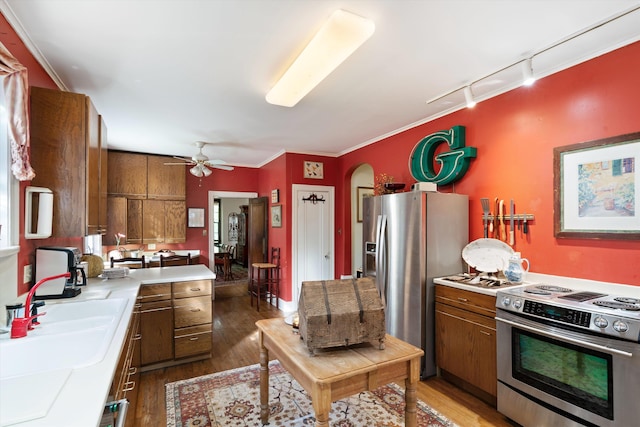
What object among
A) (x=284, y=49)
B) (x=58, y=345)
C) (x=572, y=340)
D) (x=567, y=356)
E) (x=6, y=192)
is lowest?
(x=567, y=356)

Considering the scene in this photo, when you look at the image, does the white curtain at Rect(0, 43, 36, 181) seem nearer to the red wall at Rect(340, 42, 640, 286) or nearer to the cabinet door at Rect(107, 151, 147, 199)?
the red wall at Rect(340, 42, 640, 286)

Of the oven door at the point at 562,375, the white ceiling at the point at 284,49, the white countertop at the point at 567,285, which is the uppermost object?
the white ceiling at the point at 284,49

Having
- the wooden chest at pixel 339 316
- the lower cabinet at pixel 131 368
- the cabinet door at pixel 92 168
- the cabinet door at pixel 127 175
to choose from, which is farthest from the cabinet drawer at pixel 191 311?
the cabinet door at pixel 127 175

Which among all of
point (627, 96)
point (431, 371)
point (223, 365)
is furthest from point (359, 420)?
point (627, 96)

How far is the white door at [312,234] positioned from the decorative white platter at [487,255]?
2650 millimetres

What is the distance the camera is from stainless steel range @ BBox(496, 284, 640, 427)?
1644 mm

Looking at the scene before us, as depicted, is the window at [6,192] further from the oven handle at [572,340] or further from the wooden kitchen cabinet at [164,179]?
the wooden kitchen cabinet at [164,179]

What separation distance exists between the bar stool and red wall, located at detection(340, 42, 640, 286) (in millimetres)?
3122

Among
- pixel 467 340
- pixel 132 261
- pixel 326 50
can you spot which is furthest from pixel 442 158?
pixel 132 261

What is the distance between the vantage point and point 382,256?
324 cm

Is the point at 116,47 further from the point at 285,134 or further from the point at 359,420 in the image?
the point at 359,420

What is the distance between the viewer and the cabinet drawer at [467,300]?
93.0 inches

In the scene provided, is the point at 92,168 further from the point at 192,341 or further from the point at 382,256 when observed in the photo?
the point at 382,256

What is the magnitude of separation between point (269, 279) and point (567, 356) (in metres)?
4.18
